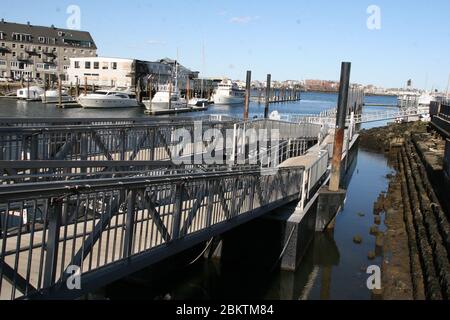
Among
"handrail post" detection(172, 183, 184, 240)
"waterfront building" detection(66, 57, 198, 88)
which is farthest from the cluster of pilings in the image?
"waterfront building" detection(66, 57, 198, 88)

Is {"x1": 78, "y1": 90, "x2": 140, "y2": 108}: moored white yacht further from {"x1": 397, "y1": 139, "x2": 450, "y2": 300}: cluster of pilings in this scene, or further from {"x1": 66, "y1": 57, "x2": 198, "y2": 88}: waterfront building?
{"x1": 397, "y1": 139, "x2": 450, "y2": 300}: cluster of pilings

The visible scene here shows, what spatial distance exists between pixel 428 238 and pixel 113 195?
10657 mm

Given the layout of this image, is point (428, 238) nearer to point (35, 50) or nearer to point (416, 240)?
point (416, 240)

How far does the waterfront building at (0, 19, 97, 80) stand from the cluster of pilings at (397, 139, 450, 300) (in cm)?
10339

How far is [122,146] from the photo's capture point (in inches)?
547

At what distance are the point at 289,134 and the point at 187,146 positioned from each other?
11416mm

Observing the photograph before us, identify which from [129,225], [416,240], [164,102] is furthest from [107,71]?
[129,225]

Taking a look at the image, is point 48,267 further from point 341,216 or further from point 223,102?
point 223,102

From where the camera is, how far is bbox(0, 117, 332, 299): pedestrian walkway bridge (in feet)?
18.2

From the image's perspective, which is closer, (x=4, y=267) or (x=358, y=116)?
(x=4, y=267)

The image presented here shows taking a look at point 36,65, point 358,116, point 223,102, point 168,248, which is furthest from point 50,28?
point 168,248

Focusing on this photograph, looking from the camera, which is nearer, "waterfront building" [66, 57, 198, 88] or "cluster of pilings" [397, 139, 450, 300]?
"cluster of pilings" [397, 139, 450, 300]

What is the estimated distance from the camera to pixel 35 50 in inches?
4382

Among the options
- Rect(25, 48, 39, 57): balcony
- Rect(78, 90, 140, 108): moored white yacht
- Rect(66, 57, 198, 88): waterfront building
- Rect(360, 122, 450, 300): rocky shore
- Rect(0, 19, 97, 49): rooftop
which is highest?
Rect(0, 19, 97, 49): rooftop
